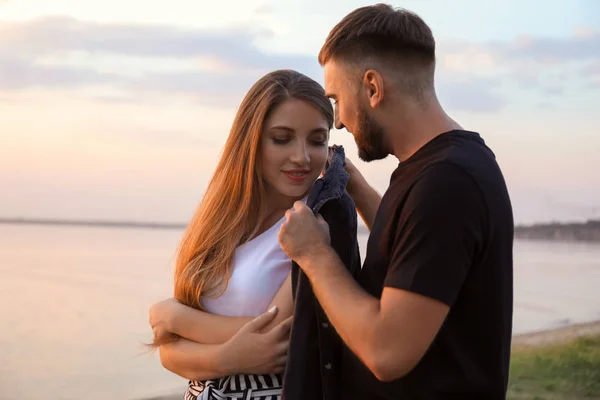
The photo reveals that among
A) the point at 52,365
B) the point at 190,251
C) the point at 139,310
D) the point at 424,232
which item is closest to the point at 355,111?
the point at 424,232

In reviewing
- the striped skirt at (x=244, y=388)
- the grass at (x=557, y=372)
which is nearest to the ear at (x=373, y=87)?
the striped skirt at (x=244, y=388)

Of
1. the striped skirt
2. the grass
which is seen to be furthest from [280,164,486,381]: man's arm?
the grass

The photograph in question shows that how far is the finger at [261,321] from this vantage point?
7.18 ft

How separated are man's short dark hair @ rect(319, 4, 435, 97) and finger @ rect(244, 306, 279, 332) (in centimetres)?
77

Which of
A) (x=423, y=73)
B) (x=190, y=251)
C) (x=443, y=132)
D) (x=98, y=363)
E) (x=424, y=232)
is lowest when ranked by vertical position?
(x=98, y=363)

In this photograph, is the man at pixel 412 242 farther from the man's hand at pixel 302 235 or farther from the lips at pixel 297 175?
the lips at pixel 297 175

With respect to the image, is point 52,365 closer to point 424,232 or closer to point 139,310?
point 139,310

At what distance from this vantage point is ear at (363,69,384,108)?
1.71 meters

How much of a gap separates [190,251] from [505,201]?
3.91 ft

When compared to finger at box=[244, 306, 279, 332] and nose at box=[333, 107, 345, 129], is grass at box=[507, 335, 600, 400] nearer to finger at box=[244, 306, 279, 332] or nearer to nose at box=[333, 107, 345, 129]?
finger at box=[244, 306, 279, 332]

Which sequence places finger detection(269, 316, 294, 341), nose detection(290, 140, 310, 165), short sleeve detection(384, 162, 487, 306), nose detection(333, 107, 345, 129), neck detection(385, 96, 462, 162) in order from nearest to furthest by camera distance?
short sleeve detection(384, 162, 487, 306) → neck detection(385, 96, 462, 162) → nose detection(333, 107, 345, 129) → finger detection(269, 316, 294, 341) → nose detection(290, 140, 310, 165)

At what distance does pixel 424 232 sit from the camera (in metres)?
1.52

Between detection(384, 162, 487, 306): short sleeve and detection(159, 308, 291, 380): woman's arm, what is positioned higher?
detection(384, 162, 487, 306): short sleeve

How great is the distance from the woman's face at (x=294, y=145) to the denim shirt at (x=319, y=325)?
146 millimetres
